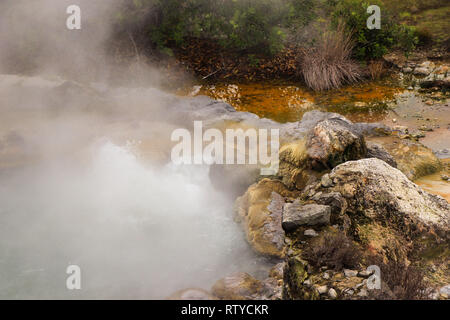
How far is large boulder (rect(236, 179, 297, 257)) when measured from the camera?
3.72 meters

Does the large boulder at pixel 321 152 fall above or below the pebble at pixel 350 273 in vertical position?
above

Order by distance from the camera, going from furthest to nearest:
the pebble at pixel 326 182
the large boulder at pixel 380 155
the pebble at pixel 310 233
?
the large boulder at pixel 380 155
the pebble at pixel 326 182
the pebble at pixel 310 233

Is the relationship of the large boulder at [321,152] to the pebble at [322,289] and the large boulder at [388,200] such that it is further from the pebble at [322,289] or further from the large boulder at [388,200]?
the pebble at [322,289]

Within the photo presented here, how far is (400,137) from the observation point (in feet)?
18.0

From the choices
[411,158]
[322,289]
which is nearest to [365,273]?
[322,289]

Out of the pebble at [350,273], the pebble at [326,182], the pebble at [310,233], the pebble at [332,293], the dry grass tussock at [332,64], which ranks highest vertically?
the dry grass tussock at [332,64]

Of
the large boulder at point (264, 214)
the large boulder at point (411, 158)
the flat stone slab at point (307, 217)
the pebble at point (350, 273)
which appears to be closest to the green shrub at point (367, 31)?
the large boulder at point (411, 158)

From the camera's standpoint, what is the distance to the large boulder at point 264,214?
372 centimetres

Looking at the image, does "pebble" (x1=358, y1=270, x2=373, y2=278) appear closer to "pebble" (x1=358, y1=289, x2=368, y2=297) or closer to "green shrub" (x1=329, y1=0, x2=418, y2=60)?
"pebble" (x1=358, y1=289, x2=368, y2=297)

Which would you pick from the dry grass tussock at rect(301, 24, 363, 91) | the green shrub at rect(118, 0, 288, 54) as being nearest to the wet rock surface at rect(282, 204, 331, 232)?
the dry grass tussock at rect(301, 24, 363, 91)

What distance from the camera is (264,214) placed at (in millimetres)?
3988

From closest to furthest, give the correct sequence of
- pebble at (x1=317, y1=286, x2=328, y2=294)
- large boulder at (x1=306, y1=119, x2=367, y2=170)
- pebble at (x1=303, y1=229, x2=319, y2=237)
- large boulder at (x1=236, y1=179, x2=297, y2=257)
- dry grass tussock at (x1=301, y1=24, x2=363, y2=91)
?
pebble at (x1=317, y1=286, x2=328, y2=294) < pebble at (x1=303, y1=229, x2=319, y2=237) < large boulder at (x1=236, y1=179, x2=297, y2=257) < large boulder at (x1=306, y1=119, x2=367, y2=170) < dry grass tussock at (x1=301, y1=24, x2=363, y2=91)

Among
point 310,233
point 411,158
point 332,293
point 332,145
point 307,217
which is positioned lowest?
point 332,293

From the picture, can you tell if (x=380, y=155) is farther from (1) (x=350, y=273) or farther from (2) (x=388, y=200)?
(1) (x=350, y=273)
